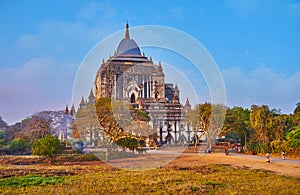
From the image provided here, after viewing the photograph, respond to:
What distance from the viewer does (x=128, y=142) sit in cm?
2758

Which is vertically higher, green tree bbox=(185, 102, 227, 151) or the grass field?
green tree bbox=(185, 102, 227, 151)

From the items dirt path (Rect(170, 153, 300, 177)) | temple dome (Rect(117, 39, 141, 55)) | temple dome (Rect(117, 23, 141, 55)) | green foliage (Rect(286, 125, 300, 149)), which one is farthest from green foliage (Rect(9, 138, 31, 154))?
temple dome (Rect(117, 39, 141, 55))

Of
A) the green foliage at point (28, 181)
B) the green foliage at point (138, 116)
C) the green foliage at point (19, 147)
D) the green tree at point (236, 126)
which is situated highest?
the green foliage at point (138, 116)

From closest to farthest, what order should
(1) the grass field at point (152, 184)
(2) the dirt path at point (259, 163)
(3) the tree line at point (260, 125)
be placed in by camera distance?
(1) the grass field at point (152, 184) < (2) the dirt path at point (259, 163) < (3) the tree line at point (260, 125)

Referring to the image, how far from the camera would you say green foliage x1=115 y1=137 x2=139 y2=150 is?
27.1 meters

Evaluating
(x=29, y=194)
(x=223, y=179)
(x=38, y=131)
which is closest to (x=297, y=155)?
(x=223, y=179)

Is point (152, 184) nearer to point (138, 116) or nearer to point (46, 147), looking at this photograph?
point (46, 147)

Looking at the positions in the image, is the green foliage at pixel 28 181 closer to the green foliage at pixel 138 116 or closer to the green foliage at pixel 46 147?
the green foliage at pixel 46 147

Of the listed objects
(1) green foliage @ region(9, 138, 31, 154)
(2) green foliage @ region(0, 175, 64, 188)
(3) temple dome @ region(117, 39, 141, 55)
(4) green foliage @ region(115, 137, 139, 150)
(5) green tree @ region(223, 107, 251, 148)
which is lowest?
(2) green foliage @ region(0, 175, 64, 188)

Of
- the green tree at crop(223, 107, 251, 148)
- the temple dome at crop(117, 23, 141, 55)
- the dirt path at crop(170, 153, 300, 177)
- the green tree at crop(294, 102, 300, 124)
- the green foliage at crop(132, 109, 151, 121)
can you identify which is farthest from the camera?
the temple dome at crop(117, 23, 141, 55)

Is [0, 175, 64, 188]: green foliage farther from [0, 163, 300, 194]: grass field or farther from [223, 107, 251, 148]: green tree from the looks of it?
[223, 107, 251, 148]: green tree

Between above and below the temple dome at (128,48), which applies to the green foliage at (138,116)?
below

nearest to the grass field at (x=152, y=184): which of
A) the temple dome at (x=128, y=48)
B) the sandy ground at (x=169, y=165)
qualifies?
the sandy ground at (x=169, y=165)

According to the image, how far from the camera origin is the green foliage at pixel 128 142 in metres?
27.1
